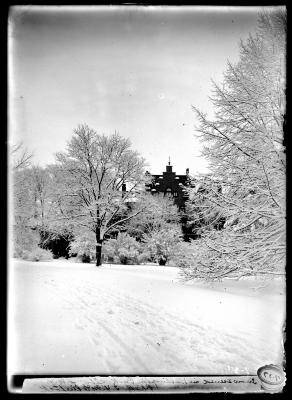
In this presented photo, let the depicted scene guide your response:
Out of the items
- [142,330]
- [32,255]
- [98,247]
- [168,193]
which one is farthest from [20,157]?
[98,247]

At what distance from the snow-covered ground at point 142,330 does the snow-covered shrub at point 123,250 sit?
174 inches

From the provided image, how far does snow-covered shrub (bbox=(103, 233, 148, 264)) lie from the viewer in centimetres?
1004

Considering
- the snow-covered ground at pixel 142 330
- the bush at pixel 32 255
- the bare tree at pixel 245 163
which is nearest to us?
the snow-covered ground at pixel 142 330

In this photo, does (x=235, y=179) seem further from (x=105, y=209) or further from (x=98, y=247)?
(x=98, y=247)

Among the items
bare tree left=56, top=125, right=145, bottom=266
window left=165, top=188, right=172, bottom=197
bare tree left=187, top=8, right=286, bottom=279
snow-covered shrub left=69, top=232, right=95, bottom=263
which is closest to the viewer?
bare tree left=187, top=8, right=286, bottom=279

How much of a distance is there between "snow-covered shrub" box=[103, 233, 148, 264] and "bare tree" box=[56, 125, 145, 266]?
491 millimetres

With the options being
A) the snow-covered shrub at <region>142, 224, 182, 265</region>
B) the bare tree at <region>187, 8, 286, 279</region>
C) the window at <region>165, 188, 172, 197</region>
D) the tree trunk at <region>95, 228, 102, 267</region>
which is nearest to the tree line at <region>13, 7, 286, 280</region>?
the bare tree at <region>187, 8, 286, 279</region>

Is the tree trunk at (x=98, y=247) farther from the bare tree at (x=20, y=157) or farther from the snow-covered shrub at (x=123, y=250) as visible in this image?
the bare tree at (x=20, y=157)

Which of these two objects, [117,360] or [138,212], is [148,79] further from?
[138,212]

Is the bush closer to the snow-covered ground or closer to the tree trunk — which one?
the snow-covered ground

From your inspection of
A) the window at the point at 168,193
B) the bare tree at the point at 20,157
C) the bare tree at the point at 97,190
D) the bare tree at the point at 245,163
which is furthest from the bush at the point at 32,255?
the window at the point at 168,193

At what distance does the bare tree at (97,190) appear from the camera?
8.71 m

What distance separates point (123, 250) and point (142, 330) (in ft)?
21.4
